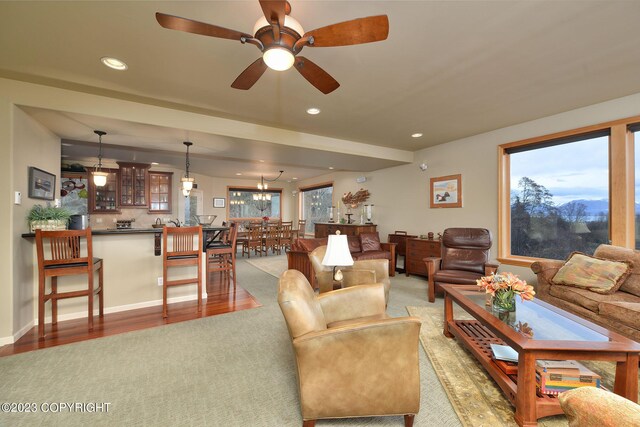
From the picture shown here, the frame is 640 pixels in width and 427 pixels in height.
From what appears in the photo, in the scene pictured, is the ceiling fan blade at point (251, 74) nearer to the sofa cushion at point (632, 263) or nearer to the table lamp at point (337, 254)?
the table lamp at point (337, 254)

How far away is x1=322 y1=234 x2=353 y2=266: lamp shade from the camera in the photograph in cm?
228

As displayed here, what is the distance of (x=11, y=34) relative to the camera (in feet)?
6.30

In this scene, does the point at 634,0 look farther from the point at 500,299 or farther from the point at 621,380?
the point at 621,380

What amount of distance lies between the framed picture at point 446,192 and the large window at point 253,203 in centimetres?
643

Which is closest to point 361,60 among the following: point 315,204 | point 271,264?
point 271,264

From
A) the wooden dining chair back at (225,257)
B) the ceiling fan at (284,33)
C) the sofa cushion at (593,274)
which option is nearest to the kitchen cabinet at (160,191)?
the wooden dining chair back at (225,257)

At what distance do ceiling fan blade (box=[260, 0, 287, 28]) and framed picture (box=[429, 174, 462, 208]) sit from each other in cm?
429

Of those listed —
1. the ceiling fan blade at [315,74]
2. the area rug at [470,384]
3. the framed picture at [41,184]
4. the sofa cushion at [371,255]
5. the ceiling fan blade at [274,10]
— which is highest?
the ceiling fan blade at [274,10]

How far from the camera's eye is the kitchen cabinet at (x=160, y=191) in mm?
6660

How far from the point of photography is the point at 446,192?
4.92 m

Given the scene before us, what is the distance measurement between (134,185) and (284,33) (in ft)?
21.2

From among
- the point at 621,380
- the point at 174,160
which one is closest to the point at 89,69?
the point at 174,160

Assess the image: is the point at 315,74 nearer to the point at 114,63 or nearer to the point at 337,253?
the point at 337,253

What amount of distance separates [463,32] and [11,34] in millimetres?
3328
